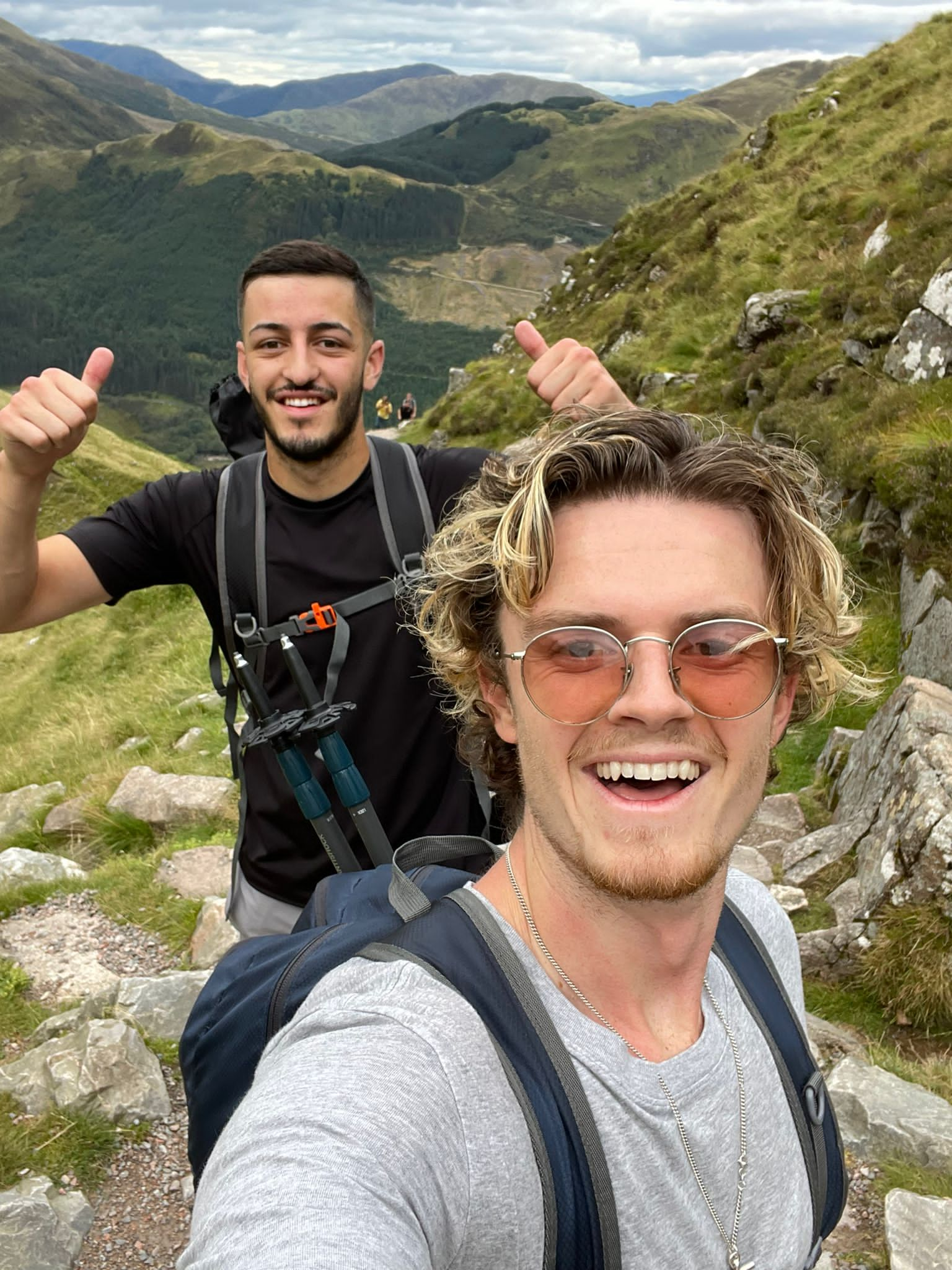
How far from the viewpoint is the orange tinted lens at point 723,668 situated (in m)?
2.30

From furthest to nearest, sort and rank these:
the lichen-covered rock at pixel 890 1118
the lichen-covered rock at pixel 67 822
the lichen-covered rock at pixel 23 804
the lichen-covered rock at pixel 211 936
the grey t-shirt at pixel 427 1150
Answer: the lichen-covered rock at pixel 23 804, the lichen-covered rock at pixel 67 822, the lichen-covered rock at pixel 211 936, the lichen-covered rock at pixel 890 1118, the grey t-shirt at pixel 427 1150

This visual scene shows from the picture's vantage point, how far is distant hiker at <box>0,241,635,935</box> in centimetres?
423

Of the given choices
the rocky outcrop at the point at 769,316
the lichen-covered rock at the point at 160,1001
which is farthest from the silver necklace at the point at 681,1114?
the rocky outcrop at the point at 769,316

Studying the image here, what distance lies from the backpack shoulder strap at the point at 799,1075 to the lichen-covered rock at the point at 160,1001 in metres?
4.52

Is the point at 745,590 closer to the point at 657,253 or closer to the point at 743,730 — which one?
the point at 743,730

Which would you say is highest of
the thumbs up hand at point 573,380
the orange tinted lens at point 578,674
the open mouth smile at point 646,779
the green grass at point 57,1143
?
the thumbs up hand at point 573,380

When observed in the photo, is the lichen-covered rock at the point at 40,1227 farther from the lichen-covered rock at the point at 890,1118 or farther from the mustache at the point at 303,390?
the mustache at the point at 303,390

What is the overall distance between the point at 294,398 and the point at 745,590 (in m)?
2.64

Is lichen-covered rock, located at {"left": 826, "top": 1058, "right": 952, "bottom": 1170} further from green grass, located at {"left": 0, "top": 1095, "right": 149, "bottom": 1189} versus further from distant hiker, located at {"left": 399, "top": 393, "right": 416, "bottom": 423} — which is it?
distant hiker, located at {"left": 399, "top": 393, "right": 416, "bottom": 423}

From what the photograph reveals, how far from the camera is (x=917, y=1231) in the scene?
4.25 meters

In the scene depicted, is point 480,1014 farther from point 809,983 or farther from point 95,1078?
point 809,983

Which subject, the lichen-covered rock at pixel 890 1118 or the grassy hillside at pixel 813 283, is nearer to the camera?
the lichen-covered rock at pixel 890 1118

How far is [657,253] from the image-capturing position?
95.4ft

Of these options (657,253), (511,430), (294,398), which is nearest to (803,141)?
(657,253)
